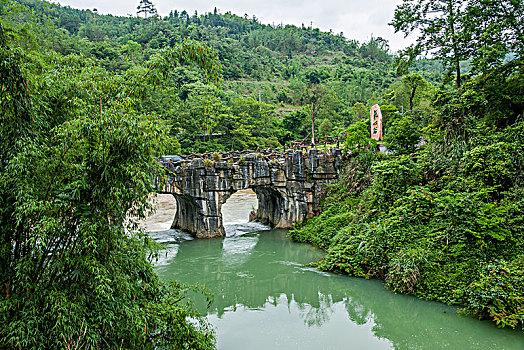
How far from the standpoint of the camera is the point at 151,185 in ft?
13.9

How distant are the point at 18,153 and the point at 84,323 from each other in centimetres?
185

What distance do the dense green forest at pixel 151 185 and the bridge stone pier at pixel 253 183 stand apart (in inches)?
39.6

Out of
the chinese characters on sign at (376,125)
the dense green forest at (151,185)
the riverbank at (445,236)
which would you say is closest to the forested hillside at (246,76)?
the dense green forest at (151,185)

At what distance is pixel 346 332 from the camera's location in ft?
26.8

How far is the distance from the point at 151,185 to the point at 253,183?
12.6 metres

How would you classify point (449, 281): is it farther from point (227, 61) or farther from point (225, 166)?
point (227, 61)

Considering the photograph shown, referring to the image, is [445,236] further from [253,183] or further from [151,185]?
[253,183]

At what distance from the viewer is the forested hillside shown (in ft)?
92.1

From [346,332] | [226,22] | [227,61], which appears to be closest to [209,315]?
[346,332]

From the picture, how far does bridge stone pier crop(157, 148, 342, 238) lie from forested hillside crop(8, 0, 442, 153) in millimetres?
2818

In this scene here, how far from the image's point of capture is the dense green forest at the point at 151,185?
12.5 ft

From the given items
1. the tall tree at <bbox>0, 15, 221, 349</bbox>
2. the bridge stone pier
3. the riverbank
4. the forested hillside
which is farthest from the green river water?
the forested hillside

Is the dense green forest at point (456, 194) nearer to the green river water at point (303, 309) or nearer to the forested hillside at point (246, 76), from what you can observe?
the green river water at point (303, 309)

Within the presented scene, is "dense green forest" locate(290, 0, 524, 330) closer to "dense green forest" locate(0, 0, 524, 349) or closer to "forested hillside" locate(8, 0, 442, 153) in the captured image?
"dense green forest" locate(0, 0, 524, 349)
